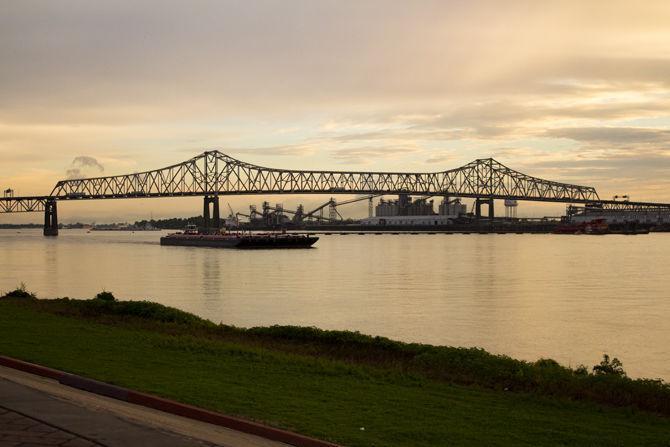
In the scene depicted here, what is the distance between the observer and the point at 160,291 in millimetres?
43469

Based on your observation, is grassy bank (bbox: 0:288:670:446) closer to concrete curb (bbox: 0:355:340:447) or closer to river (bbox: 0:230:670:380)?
concrete curb (bbox: 0:355:340:447)

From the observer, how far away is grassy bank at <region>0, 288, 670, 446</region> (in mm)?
9711

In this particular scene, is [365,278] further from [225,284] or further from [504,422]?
[504,422]

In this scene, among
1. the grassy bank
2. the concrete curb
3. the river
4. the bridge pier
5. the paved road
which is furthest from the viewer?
the bridge pier

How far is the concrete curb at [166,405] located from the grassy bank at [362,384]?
303 mm

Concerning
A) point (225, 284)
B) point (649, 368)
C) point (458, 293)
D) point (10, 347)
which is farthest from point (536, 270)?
point (10, 347)

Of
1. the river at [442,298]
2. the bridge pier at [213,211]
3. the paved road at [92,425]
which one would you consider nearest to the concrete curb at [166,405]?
the paved road at [92,425]

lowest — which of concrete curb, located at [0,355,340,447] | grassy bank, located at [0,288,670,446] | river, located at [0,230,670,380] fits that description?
river, located at [0,230,670,380]

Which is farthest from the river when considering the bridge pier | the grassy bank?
the bridge pier

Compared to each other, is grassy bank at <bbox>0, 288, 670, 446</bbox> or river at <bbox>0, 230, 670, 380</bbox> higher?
grassy bank at <bbox>0, 288, 670, 446</bbox>

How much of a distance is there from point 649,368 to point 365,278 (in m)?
35.1

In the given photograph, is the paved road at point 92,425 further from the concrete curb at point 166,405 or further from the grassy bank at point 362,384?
the grassy bank at point 362,384

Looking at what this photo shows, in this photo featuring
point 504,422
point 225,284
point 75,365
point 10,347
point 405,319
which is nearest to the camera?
point 504,422

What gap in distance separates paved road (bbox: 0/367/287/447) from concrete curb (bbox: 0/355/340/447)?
11cm
